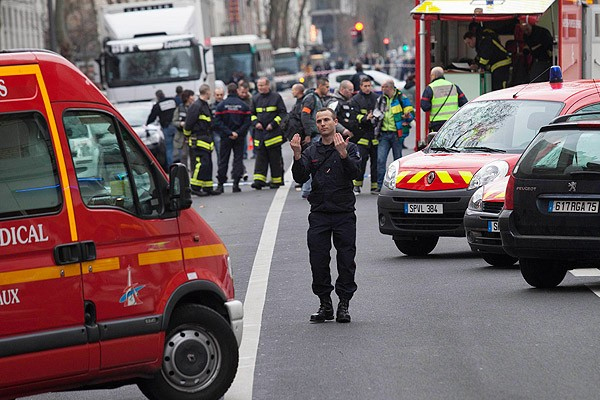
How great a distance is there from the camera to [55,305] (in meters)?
7.46

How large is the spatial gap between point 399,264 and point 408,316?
347 cm

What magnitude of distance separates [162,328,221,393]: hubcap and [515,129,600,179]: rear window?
14.5ft

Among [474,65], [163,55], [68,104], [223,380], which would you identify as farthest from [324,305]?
[163,55]

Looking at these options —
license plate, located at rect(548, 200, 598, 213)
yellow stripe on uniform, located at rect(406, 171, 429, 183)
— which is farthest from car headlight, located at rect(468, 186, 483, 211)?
license plate, located at rect(548, 200, 598, 213)

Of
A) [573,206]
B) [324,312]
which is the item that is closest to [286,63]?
[573,206]

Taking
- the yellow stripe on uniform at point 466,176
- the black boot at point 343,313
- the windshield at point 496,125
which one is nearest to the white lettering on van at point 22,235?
the black boot at point 343,313

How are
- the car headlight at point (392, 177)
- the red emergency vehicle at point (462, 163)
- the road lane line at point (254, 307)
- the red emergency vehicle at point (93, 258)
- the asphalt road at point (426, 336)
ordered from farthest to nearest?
1. the car headlight at point (392, 177)
2. the red emergency vehicle at point (462, 163)
3. the road lane line at point (254, 307)
4. the asphalt road at point (426, 336)
5. the red emergency vehicle at point (93, 258)

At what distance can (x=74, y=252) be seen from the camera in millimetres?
7508

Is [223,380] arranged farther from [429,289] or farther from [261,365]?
[429,289]

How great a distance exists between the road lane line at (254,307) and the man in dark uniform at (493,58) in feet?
13.9

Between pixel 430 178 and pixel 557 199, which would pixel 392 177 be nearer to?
pixel 430 178

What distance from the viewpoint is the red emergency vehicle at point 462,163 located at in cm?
1470

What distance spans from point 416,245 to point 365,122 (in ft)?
25.1

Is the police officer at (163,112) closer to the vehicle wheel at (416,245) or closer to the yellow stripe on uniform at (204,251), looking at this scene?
the vehicle wheel at (416,245)
